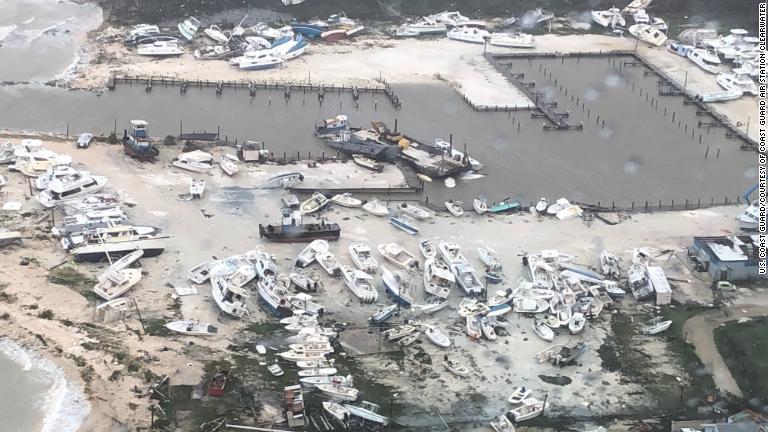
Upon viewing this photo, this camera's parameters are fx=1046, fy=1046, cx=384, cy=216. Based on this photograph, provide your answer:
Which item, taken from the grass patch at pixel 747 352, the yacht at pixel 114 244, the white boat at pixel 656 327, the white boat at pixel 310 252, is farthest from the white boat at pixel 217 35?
the grass patch at pixel 747 352

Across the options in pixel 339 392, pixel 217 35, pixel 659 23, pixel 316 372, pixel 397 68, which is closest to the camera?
pixel 339 392

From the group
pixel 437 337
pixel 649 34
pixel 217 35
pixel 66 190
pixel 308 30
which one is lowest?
pixel 437 337

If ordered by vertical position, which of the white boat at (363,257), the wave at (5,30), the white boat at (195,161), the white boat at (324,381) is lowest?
the white boat at (324,381)

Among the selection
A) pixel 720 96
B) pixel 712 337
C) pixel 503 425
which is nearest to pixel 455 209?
pixel 712 337

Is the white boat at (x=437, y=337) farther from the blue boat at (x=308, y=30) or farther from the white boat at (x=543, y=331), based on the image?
the blue boat at (x=308, y=30)

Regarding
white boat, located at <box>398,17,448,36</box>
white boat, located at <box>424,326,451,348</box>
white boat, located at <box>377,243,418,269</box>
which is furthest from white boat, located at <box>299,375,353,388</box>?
white boat, located at <box>398,17,448,36</box>

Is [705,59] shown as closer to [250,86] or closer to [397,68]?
[397,68]
